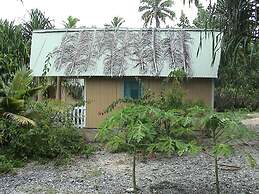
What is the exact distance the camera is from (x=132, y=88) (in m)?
15.4

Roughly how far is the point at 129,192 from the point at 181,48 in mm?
9332

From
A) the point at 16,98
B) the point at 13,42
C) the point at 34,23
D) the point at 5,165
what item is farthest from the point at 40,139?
the point at 34,23

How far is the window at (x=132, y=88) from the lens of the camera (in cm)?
1529

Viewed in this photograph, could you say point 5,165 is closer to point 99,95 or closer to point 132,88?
point 99,95

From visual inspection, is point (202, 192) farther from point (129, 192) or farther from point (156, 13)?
point (156, 13)

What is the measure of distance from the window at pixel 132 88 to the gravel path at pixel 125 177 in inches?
211

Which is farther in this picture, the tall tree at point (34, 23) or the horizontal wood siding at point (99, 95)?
the tall tree at point (34, 23)

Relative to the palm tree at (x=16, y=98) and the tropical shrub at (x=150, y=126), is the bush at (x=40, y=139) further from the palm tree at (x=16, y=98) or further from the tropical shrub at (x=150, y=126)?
the tropical shrub at (x=150, y=126)

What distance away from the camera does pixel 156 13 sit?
5116 cm

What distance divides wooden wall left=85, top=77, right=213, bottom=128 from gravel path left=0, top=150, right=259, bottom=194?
17.3ft

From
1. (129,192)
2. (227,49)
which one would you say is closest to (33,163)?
(129,192)

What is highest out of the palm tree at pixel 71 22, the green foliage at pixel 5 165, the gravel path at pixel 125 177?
the palm tree at pixel 71 22

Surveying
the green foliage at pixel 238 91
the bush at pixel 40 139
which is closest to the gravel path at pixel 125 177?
the bush at pixel 40 139

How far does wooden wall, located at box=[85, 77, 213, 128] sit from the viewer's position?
15.2m
